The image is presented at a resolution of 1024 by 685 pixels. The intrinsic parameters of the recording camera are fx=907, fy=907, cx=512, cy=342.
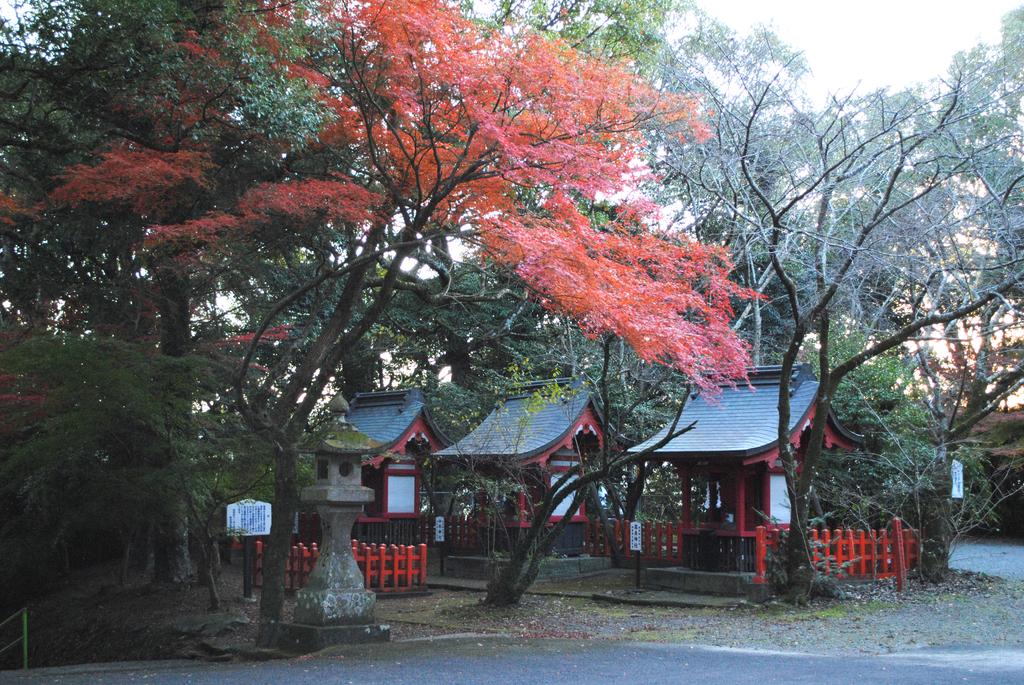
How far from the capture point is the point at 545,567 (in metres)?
18.0

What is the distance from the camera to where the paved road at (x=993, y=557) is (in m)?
17.8

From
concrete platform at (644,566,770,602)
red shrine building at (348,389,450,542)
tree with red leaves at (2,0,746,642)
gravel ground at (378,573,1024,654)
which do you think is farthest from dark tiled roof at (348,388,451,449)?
tree with red leaves at (2,0,746,642)

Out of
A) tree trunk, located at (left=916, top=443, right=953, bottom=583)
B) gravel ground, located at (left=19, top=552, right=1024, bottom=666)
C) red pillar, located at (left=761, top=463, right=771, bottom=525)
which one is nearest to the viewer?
gravel ground, located at (left=19, top=552, right=1024, bottom=666)

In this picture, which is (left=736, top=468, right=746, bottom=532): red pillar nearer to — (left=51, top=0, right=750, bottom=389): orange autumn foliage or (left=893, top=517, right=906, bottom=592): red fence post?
(left=893, top=517, right=906, bottom=592): red fence post

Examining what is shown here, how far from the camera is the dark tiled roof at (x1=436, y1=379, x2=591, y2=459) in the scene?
17.2 meters

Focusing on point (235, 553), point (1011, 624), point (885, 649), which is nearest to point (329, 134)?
point (885, 649)

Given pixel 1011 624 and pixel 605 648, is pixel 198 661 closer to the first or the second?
pixel 605 648

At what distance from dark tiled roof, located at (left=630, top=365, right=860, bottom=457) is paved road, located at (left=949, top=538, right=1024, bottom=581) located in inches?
159

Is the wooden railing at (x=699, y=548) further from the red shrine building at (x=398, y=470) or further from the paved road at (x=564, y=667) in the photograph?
the paved road at (x=564, y=667)

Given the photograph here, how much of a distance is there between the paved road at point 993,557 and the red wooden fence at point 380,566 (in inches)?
381

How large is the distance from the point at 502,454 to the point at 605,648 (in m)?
7.68

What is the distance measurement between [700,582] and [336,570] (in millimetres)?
7319

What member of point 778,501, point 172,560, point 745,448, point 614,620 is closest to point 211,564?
point 172,560

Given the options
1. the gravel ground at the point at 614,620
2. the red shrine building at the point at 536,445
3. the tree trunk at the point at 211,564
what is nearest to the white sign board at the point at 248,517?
the tree trunk at the point at 211,564
